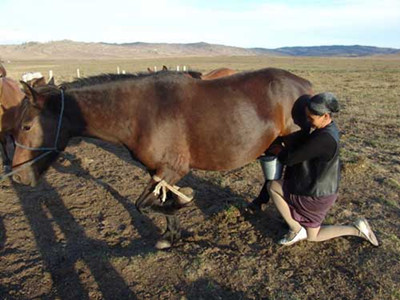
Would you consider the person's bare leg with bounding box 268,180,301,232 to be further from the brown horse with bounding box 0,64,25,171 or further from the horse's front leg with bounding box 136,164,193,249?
the brown horse with bounding box 0,64,25,171

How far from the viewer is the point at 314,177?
12.0 ft

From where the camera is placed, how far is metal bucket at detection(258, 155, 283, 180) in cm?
425

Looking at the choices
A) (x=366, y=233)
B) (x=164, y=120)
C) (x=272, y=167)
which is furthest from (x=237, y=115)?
(x=366, y=233)

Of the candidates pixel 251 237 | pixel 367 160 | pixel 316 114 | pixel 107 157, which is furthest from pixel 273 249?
pixel 107 157

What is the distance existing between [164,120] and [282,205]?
165cm

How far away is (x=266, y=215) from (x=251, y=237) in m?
0.61

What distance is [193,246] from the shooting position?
161 inches

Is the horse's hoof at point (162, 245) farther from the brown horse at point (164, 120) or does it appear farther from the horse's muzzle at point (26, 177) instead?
the horse's muzzle at point (26, 177)

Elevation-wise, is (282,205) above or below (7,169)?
above

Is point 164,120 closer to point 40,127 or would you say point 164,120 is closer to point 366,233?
point 40,127

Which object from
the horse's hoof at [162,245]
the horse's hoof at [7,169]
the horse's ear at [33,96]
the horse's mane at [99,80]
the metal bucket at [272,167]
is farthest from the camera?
the horse's hoof at [7,169]

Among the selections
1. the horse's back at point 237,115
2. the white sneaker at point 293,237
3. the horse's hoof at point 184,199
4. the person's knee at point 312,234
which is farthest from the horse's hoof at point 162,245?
the person's knee at point 312,234

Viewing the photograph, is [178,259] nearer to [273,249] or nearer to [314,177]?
[273,249]

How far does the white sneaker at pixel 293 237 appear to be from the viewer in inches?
155
